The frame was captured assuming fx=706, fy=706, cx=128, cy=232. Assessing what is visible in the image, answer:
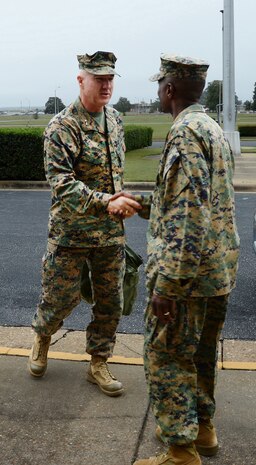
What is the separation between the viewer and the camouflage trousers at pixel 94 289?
152 inches

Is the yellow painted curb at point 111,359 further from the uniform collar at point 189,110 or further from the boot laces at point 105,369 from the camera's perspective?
the uniform collar at point 189,110

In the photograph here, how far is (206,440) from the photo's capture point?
10.8 ft

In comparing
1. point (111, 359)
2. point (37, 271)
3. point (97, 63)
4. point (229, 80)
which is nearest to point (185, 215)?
point (97, 63)

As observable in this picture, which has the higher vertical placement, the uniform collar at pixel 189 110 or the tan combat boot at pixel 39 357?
the uniform collar at pixel 189 110

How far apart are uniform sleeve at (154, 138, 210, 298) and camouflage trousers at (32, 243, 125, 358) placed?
3.84ft

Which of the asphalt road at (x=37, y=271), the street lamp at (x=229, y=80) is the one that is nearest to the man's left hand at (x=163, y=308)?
the asphalt road at (x=37, y=271)

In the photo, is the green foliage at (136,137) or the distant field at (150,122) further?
the distant field at (150,122)

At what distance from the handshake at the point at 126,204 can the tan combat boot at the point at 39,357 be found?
114 cm

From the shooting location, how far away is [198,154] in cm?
270

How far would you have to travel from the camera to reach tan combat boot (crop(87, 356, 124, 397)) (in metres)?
3.92

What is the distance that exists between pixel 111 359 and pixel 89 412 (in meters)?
0.72

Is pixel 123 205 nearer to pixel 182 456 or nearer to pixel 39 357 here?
pixel 182 456

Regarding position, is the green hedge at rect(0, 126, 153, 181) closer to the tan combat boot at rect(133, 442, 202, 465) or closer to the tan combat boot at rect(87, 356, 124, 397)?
the tan combat boot at rect(87, 356, 124, 397)

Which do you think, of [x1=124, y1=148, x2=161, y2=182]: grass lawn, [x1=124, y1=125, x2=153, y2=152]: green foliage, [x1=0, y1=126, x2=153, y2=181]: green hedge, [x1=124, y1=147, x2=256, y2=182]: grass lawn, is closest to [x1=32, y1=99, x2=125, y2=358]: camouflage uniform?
[x1=124, y1=147, x2=256, y2=182]: grass lawn
